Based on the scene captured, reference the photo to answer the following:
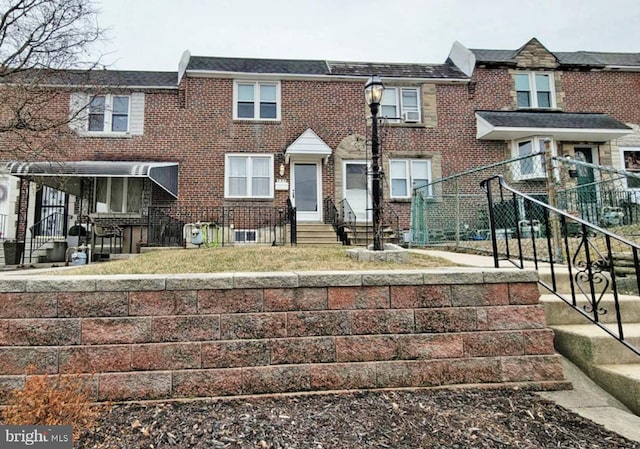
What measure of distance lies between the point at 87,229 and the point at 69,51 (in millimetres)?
5013

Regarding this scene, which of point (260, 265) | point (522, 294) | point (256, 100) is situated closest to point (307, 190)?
point (256, 100)

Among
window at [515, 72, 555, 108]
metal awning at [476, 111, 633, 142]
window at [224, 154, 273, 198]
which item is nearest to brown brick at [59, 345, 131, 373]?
window at [224, 154, 273, 198]

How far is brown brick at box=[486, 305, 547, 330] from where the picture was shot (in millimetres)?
3176

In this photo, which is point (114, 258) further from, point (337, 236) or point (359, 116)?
point (359, 116)

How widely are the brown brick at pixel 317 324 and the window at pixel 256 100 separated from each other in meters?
11.1

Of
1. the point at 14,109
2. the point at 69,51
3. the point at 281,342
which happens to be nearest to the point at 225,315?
the point at 281,342

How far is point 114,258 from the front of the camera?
9.57 m

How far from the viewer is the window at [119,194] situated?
12391mm

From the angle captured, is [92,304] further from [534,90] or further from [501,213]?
[534,90]

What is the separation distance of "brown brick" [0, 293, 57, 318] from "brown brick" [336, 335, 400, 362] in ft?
7.74

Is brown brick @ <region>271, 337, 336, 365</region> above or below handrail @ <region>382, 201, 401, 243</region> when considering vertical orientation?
below

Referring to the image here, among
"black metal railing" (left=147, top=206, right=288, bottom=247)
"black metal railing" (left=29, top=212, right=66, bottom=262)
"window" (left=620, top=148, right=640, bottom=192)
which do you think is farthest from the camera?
"window" (left=620, top=148, right=640, bottom=192)

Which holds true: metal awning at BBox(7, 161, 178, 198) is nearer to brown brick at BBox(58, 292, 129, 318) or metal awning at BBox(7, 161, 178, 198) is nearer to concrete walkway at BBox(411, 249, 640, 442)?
brown brick at BBox(58, 292, 129, 318)

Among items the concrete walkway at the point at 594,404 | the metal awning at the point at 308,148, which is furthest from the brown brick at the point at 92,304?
the metal awning at the point at 308,148
